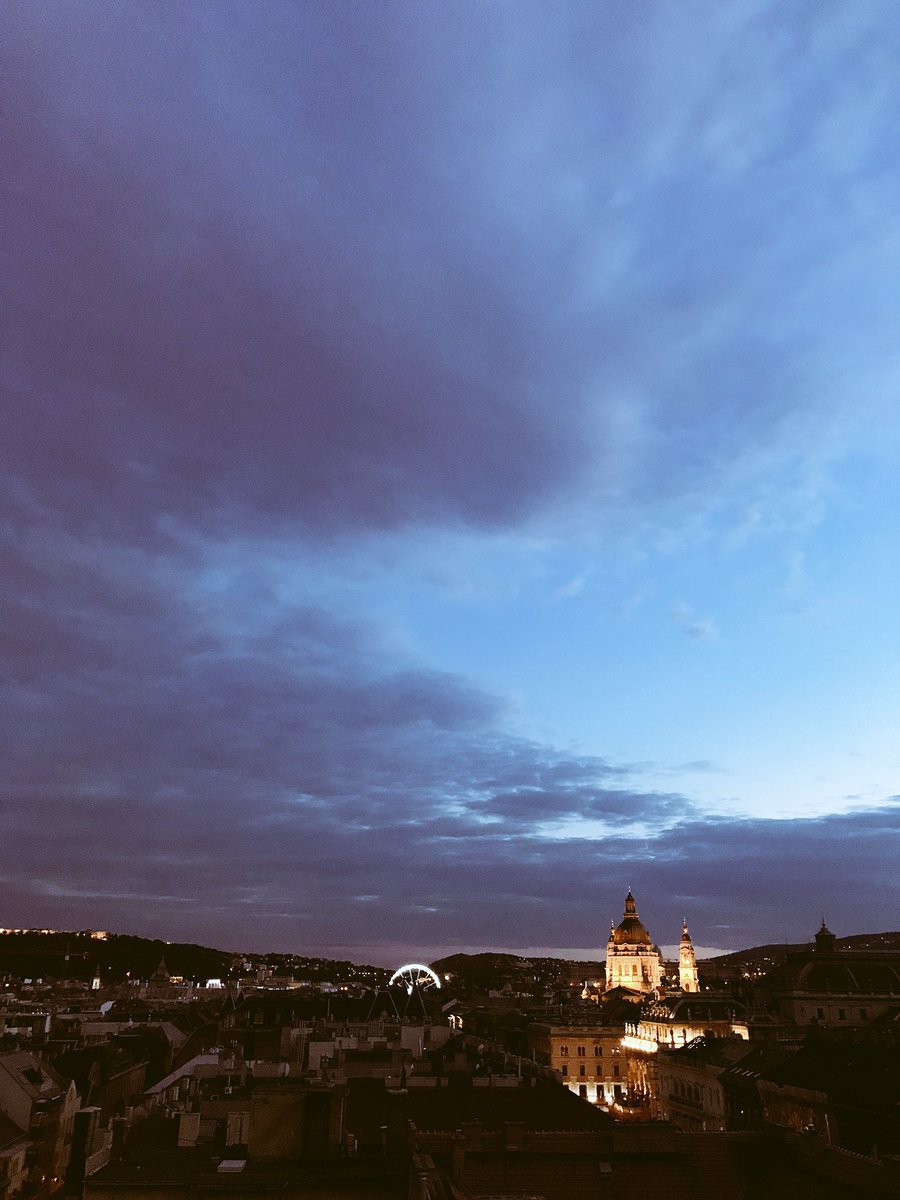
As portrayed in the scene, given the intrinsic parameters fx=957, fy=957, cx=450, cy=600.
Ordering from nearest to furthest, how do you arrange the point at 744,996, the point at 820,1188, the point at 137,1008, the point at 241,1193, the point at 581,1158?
1. the point at 241,1193
2. the point at 820,1188
3. the point at 581,1158
4. the point at 137,1008
5. the point at 744,996

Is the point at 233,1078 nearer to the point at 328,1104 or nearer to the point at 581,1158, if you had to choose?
the point at 328,1104

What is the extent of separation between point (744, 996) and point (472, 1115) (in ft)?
534

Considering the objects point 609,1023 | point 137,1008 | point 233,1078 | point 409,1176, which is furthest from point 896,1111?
point 137,1008

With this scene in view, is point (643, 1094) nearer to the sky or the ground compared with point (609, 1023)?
nearer to the ground

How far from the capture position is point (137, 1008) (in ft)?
550

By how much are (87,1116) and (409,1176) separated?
19.0 meters

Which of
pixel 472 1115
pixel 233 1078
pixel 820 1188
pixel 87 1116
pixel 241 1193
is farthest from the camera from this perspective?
pixel 233 1078

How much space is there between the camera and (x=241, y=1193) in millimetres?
32594

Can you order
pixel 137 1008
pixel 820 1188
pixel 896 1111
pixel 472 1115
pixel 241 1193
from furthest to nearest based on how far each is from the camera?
pixel 137 1008 → pixel 896 1111 → pixel 472 1115 → pixel 820 1188 → pixel 241 1193

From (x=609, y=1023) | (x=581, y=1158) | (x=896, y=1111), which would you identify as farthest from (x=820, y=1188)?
(x=609, y=1023)

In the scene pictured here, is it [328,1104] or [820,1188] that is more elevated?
[328,1104]

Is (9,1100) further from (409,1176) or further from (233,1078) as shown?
(409,1176)

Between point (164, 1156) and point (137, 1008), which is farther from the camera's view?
point (137, 1008)

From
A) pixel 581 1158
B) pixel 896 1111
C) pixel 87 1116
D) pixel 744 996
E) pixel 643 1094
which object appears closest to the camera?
pixel 581 1158
